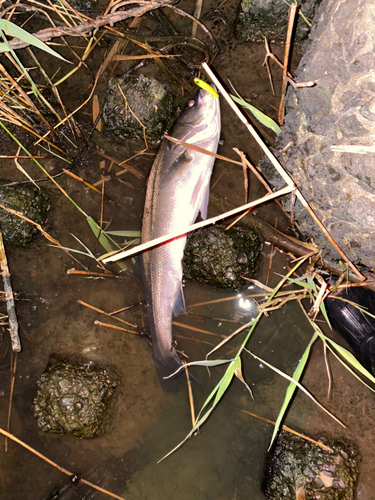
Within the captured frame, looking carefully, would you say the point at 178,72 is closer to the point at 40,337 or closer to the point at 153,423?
the point at 40,337

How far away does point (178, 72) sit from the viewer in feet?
10.9

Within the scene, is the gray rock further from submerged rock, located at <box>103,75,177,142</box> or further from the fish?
submerged rock, located at <box>103,75,177,142</box>

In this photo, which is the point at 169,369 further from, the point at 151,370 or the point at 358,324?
the point at 358,324

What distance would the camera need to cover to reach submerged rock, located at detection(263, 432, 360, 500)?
9.71 ft

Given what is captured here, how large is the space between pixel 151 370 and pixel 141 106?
99.4 inches

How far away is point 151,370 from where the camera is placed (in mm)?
3412

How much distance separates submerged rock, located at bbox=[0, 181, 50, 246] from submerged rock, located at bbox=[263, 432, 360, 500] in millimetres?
3083

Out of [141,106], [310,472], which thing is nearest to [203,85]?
[141,106]

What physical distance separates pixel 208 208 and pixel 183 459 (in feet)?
7.85

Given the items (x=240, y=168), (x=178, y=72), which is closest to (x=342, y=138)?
(x=240, y=168)

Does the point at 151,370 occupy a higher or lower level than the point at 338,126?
lower

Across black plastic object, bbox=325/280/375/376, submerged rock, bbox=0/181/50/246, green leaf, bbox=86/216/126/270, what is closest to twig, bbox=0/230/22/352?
submerged rock, bbox=0/181/50/246

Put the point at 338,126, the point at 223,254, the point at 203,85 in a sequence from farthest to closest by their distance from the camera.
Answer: the point at 223,254 < the point at 203,85 < the point at 338,126

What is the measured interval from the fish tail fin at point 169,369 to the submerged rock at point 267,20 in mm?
3005
